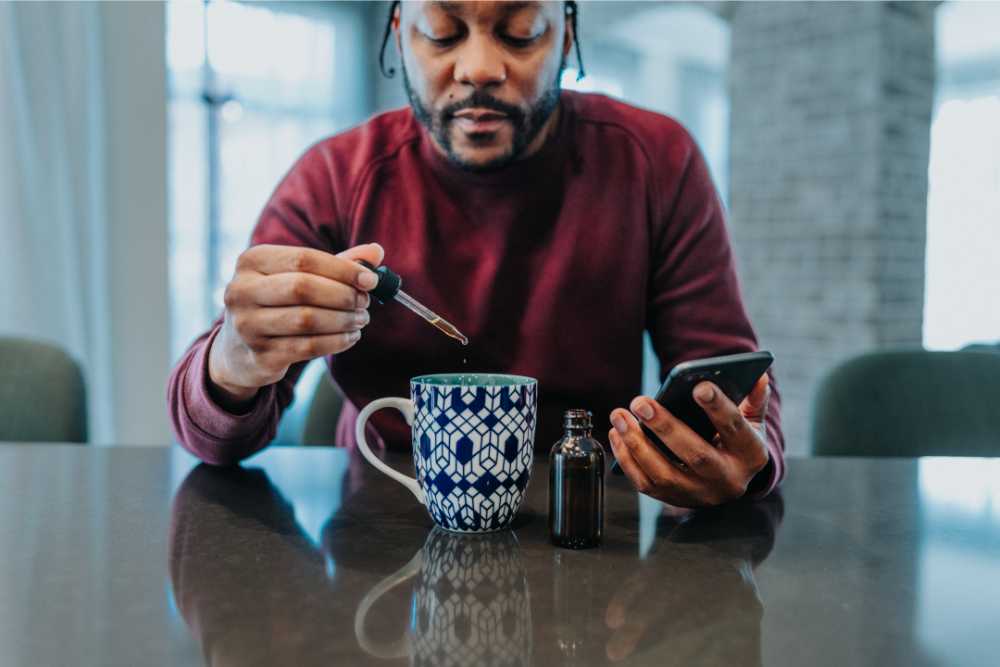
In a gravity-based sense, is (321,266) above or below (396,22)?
below

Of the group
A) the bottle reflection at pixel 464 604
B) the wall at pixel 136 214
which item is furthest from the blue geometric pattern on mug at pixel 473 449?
the wall at pixel 136 214

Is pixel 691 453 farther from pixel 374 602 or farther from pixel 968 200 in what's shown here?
pixel 968 200

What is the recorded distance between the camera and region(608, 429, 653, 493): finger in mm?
737

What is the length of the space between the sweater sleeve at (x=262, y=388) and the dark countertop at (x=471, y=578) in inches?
2.2

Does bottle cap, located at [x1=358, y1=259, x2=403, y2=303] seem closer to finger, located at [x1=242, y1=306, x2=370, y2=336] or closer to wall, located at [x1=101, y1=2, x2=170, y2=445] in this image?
finger, located at [x1=242, y1=306, x2=370, y2=336]

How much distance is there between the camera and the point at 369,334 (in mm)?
1109

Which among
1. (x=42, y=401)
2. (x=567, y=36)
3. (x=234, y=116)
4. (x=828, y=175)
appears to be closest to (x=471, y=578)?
(x=567, y=36)

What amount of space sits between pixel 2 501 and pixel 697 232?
874 mm

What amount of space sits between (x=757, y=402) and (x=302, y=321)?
17.1 inches

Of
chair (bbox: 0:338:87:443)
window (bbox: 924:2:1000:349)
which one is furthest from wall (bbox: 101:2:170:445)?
window (bbox: 924:2:1000:349)

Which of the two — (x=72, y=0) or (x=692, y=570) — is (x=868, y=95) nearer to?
(x=72, y=0)

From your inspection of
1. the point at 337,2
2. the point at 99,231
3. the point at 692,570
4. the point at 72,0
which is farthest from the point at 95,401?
the point at 337,2

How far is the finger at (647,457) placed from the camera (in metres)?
0.73

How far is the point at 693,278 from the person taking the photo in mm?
1140
